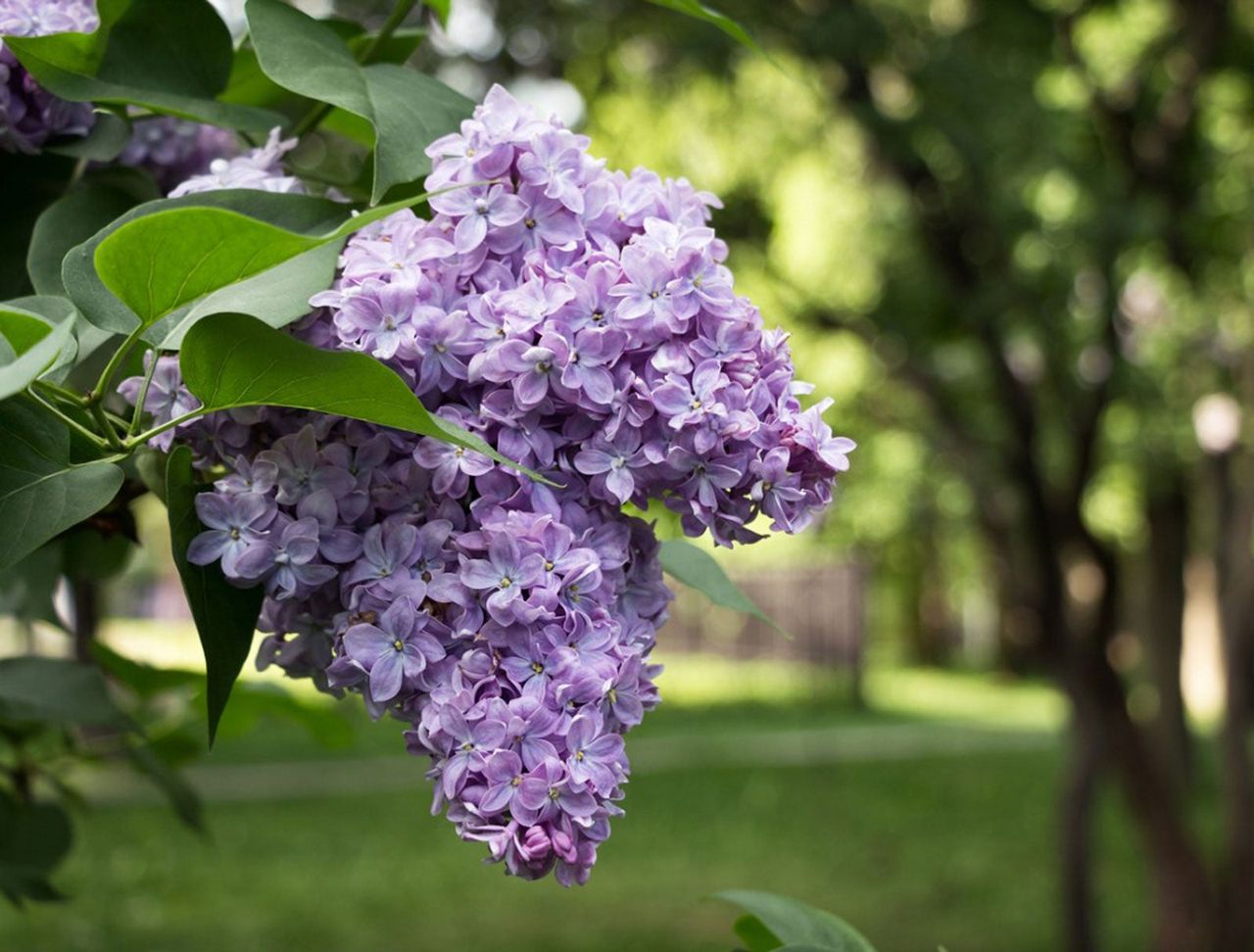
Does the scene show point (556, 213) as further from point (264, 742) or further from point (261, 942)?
point (264, 742)

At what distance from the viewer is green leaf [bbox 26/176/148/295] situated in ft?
2.72

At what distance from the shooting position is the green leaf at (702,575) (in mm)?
973

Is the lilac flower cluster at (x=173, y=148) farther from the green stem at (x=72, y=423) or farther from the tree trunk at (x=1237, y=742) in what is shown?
the tree trunk at (x=1237, y=742)

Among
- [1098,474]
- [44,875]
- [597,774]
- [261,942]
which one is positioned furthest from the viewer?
[1098,474]

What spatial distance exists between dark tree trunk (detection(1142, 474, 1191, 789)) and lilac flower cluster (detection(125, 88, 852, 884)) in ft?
37.0

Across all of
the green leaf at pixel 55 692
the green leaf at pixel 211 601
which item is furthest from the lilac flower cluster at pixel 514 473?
the green leaf at pixel 55 692

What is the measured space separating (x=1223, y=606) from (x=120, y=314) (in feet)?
20.3

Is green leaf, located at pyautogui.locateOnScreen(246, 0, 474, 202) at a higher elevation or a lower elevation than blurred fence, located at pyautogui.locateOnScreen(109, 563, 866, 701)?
higher

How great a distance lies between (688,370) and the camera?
73 cm

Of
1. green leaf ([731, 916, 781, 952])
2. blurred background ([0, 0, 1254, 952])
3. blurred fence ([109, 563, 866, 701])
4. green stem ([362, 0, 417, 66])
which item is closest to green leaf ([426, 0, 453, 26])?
green stem ([362, 0, 417, 66])

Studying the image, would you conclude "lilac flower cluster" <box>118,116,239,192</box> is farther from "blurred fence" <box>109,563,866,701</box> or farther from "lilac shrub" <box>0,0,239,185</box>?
"blurred fence" <box>109,563,866,701</box>

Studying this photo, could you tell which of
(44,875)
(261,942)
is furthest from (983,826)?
(44,875)

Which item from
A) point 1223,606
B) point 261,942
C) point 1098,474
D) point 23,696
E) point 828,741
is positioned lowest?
point 828,741

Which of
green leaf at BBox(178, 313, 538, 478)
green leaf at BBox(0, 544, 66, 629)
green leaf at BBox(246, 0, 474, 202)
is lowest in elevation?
green leaf at BBox(0, 544, 66, 629)
